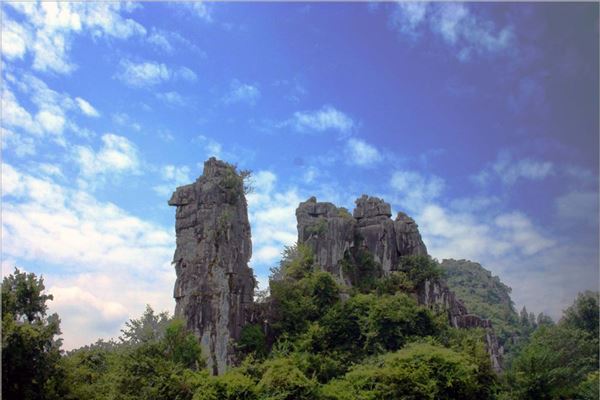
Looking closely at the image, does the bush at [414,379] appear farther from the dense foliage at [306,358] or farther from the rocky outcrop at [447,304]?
the rocky outcrop at [447,304]

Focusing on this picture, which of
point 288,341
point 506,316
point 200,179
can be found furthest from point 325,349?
point 506,316

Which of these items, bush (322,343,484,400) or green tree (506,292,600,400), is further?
green tree (506,292,600,400)

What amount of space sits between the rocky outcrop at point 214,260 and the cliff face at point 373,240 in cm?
919

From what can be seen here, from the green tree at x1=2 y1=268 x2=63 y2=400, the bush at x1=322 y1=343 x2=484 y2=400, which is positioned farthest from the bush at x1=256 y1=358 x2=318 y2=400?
the green tree at x1=2 y1=268 x2=63 y2=400

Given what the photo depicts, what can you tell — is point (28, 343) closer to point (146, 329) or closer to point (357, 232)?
point (146, 329)

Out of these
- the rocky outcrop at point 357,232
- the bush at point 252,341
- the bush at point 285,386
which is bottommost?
the bush at point 285,386

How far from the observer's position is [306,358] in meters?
31.3

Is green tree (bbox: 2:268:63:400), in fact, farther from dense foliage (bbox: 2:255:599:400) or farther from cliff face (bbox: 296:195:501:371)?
cliff face (bbox: 296:195:501:371)

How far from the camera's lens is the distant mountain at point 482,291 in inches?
2864

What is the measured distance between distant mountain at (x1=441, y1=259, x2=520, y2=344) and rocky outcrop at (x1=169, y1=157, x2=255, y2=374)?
42.7 meters

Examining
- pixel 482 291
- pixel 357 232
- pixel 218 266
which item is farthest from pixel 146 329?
pixel 482 291

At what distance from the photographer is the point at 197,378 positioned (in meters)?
27.2

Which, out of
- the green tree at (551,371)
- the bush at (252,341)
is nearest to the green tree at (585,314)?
the green tree at (551,371)

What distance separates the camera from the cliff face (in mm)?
43312
